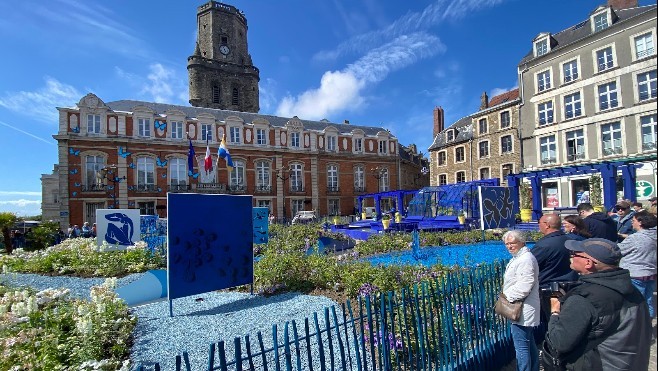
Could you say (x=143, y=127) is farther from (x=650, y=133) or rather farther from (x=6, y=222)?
(x=650, y=133)

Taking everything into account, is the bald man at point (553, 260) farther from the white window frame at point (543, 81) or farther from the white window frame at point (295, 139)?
the white window frame at point (295, 139)

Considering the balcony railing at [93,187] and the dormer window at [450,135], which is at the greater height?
the dormer window at [450,135]

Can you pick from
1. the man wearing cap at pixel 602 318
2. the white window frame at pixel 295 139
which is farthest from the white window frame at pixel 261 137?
the man wearing cap at pixel 602 318

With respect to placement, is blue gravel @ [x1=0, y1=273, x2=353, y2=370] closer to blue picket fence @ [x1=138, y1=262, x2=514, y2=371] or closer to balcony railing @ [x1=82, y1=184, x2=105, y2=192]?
blue picket fence @ [x1=138, y1=262, x2=514, y2=371]

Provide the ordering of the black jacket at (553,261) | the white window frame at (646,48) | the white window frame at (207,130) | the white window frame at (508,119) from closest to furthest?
the white window frame at (646,48), the black jacket at (553,261), the white window frame at (508,119), the white window frame at (207,130)

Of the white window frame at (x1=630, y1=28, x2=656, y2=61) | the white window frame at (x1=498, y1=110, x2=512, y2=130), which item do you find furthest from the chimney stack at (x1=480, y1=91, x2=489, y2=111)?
the white window frame at (x1=630, y1=28, x2=656, y2=61)

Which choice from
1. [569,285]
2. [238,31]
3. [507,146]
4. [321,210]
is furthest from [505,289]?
[238,31]

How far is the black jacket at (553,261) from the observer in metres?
3.77

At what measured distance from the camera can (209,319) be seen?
19.2 ft

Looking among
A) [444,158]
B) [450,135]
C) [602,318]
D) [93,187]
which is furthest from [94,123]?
[450,135]

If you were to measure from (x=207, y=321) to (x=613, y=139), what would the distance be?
6.07 metres

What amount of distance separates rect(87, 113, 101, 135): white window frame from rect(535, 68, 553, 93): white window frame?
3308cm

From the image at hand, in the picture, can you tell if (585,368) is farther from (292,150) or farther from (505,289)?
(292,150)

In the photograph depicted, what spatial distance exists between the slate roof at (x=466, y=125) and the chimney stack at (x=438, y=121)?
85 centimetres
